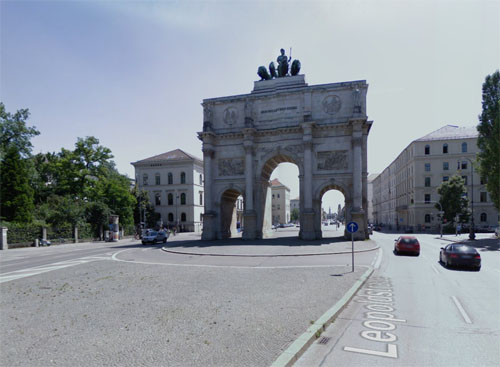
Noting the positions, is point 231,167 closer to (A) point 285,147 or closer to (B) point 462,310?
(A) point 285,147

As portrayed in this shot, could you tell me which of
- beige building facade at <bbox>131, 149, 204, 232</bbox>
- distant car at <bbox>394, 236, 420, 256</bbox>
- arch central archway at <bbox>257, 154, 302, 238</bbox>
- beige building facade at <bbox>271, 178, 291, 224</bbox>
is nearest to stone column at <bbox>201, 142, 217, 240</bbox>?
arch central archway at <bbox>257, 154, 302, 238</bbox>

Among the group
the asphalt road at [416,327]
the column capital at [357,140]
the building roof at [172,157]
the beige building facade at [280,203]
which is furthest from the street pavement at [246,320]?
the beige building facade at [280,203]

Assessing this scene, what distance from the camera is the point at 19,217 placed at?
120 ft

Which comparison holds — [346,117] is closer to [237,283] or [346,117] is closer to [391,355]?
[237,283]

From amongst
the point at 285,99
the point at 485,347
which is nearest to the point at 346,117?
A: the point at 285,99

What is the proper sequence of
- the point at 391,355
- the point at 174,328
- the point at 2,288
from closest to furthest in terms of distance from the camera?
the point at 391,355, the point at 174,328, the point at 2,288

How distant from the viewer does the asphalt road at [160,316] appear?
5.15 metres

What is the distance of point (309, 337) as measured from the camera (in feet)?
19.0

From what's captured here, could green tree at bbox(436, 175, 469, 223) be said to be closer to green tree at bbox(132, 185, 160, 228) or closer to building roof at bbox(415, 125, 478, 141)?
building roof at bbox(415, 125, 478, 141)

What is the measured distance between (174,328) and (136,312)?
5.68 feet

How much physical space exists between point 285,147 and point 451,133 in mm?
44873

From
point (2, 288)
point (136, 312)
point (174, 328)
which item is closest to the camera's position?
point (174, 328)

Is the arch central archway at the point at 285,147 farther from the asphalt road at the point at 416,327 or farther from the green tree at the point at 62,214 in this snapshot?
the asphalt road at the point at 416,327

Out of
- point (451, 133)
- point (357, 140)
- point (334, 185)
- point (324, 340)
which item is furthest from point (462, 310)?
point (451, 133)
